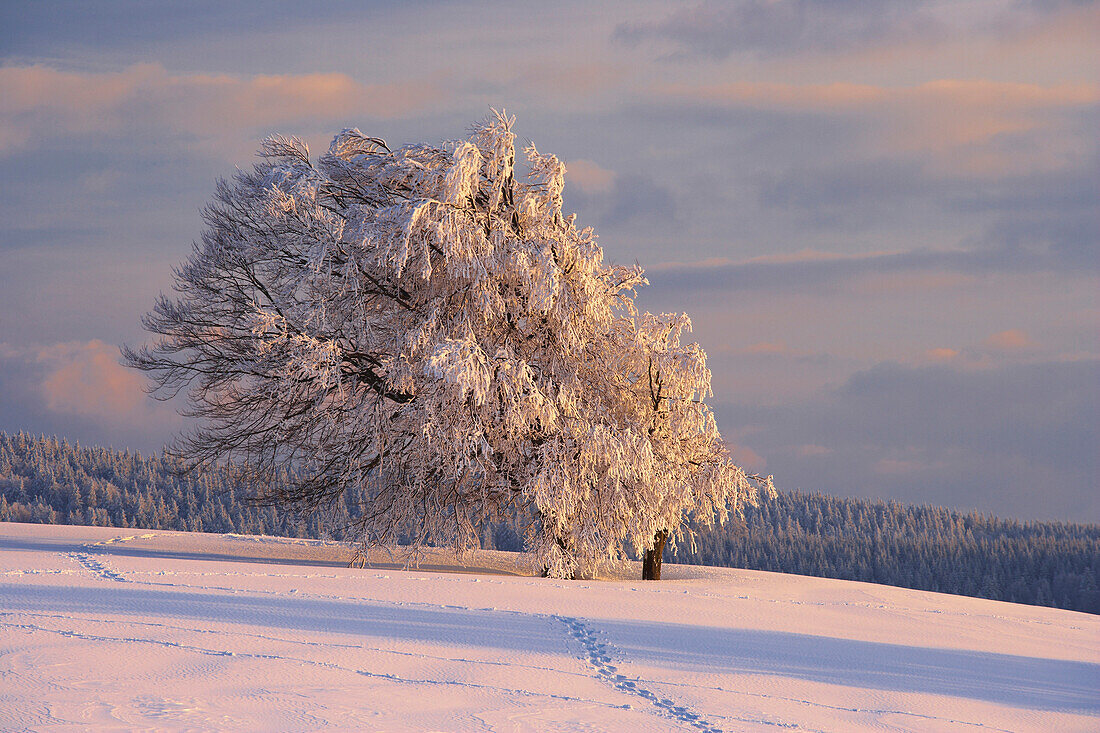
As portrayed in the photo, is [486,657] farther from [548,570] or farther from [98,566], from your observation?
[548,570]

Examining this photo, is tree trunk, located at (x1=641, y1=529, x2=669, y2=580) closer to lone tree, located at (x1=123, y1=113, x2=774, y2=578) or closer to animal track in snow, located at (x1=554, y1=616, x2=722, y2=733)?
lone tree, located at (x1=123, y1=113, x2=774, y2=578)

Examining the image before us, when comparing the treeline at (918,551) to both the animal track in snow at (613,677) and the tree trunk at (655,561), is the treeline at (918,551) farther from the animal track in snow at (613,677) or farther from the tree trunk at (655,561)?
the animal track in snow at (613,677)

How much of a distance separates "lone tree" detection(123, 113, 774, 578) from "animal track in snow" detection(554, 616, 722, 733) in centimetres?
554

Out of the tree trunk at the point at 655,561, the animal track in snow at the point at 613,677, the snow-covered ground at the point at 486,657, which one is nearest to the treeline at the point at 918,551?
the tree trunk at the point at 655,561

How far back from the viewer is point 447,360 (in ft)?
46.2

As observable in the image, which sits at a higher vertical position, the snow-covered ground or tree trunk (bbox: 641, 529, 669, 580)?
tree trunk (bbox: 641, 529, 669, 580)

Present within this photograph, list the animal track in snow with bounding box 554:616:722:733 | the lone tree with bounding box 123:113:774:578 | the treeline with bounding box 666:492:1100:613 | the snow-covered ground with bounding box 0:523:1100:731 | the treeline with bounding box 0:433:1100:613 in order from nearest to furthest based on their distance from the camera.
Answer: the snow-covered ground with bounding box 0:523:1100:731
the animal track in snow with bounding box 554:616:722:733
the lone tree with bounding box 123:113:774:578
the treeline with bounding box 0:433:1100:613
the treeline with bounding box 666:492:1100:613

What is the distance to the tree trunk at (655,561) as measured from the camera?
17172 millimetres

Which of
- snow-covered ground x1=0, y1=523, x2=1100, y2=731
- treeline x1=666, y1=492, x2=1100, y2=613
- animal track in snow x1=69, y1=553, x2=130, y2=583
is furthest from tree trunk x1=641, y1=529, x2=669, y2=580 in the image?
treeline x1=666, y1=492, x2=1100, y2=613

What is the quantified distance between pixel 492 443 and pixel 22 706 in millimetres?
10415

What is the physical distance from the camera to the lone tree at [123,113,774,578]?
49.4 feet

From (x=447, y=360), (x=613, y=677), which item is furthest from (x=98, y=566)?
(x=613, y=677)

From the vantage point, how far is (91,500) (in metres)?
58.3

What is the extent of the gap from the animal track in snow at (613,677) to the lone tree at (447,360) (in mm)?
5543
